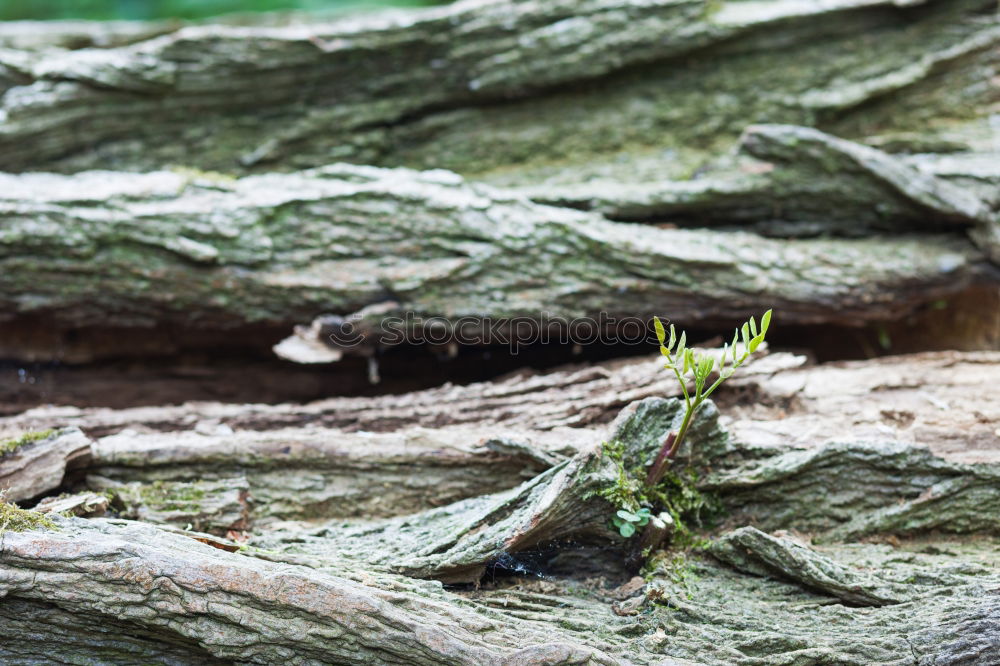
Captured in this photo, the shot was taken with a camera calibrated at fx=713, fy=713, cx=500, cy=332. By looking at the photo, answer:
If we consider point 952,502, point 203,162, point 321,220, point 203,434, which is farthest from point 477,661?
point 203,162

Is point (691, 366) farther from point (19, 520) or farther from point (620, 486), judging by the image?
point (19, 520)

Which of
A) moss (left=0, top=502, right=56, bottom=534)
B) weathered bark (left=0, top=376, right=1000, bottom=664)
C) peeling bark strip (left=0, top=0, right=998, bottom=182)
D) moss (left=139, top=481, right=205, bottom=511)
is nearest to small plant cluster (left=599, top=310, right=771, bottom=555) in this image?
weathered bark (left=0, top=376, right=1000, bottom=664)

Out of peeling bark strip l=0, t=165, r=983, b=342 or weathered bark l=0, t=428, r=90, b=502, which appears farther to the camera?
peeling bark strip l=0, t=165, r=983, b=342

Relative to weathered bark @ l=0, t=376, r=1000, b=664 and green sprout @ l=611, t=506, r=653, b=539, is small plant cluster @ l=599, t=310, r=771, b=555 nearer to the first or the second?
green sprout @ l=611, t=506, r=653, b=539

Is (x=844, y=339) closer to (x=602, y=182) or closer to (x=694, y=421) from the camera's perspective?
(x=602, y=182)

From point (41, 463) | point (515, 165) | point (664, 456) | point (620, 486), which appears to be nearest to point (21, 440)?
point (41, 463)
